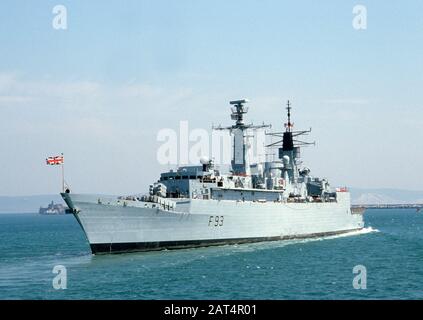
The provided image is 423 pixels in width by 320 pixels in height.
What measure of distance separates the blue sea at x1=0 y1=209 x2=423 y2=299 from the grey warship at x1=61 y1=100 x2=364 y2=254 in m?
1.43

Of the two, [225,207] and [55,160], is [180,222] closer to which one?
[225,207]

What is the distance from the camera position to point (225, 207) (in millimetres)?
45594

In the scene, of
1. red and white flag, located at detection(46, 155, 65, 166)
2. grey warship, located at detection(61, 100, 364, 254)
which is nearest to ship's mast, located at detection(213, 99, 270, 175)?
grey warship, located at detection(61, 100, 364, 254)

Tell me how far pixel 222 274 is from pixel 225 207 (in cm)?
1443

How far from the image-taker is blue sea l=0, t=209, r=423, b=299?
1019 inches

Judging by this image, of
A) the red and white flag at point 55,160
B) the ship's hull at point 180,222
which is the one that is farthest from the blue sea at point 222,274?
the red and white flag at point 55,160

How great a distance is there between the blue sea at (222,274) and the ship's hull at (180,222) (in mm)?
1040

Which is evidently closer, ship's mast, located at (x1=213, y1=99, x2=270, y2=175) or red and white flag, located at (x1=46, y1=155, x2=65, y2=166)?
red and white flag, located at (x1=46, y1=155, x2=65, y2=166)

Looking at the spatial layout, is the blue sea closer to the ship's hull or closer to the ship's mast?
the ship's hull

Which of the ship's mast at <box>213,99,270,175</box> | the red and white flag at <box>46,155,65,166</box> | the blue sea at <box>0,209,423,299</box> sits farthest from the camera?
the ship's mast at <box>213,99,270,175</box>

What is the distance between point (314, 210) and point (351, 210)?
1300 centimetres

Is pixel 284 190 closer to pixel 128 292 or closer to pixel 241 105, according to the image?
pixel 241 105

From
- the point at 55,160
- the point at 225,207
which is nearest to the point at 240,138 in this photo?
the point at 225,207
